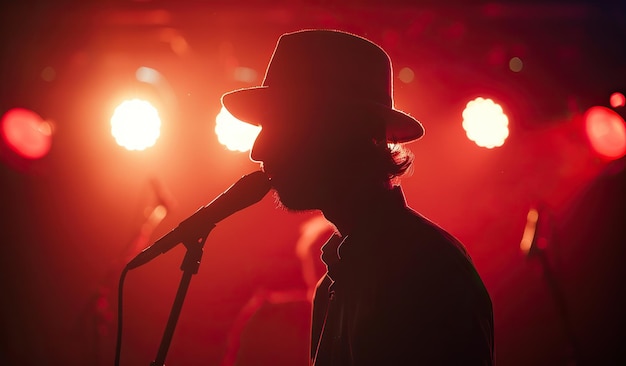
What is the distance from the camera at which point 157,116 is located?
6688 millimetres

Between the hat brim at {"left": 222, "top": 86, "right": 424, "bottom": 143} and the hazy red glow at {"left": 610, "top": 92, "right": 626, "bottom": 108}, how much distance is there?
14.5 feet

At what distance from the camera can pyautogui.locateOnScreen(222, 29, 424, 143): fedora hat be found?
2328 millimetres

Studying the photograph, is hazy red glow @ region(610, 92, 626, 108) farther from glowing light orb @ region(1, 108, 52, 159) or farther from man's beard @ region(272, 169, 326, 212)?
glowing light orb @ region(1, 108, 52, 159)

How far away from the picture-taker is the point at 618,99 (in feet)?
19.4

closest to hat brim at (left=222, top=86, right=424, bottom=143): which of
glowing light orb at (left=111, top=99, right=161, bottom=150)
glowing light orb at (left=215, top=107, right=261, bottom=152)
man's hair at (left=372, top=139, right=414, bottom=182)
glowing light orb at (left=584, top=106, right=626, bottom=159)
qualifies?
man's hair at (left=372, top=139, right=414, bottom=182)

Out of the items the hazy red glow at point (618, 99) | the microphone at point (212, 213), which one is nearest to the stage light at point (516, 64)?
the hazy red glow at point (618, 99)

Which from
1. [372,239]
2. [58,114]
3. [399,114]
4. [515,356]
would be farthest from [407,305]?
[58,114]

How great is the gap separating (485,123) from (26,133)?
5.73 metres

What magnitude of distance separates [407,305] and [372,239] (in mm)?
389

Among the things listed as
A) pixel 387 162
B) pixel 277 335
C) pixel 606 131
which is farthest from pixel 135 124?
pixel 606 131

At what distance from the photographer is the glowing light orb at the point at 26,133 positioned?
20.1 ft

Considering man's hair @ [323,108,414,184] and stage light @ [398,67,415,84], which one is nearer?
man's hair @ [323,108,414,184]

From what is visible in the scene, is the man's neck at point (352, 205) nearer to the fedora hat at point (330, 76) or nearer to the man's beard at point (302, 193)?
the man's beard at point (302, 193)

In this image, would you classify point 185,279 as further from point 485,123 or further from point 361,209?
point 485,123
